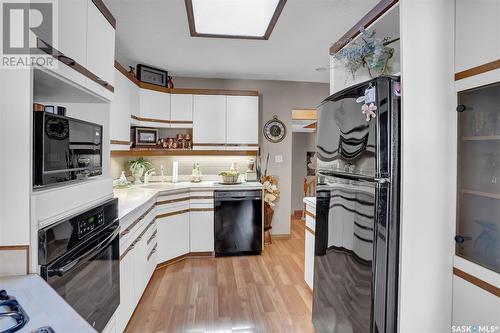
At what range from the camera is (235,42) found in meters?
2.91

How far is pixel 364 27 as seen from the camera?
1.75 m

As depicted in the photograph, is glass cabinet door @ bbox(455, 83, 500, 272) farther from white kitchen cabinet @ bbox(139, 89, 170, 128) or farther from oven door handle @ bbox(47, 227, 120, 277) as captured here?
white kitchen cabinet @ bbox(139, 89, 170, 128)

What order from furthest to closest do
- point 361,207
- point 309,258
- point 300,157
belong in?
1. point 300,157
2. point 309,258
3. point 361,207

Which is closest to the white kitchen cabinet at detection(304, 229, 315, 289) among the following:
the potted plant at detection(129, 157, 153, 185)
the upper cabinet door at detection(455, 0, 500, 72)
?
the upper cabinet door at detection(455, 0, 500, 72)

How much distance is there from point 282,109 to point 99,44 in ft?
10.5

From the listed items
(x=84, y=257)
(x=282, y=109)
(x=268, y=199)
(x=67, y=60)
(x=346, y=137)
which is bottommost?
(x=268, y=199)

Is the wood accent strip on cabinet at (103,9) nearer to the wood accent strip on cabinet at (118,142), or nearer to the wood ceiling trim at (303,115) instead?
the wood accent strip on cabinet at (118,142)

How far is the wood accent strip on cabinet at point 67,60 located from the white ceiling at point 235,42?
1.11 m

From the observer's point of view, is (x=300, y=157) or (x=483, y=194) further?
(x=300, y=157)

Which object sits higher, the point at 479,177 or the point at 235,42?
the point at 235,42

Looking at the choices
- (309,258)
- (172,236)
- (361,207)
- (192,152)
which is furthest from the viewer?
(192,152)

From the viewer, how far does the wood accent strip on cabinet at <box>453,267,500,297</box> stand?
1.22 metres

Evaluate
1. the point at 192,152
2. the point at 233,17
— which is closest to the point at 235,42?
the point at 233,17

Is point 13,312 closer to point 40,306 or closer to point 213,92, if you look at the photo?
point 40,306
